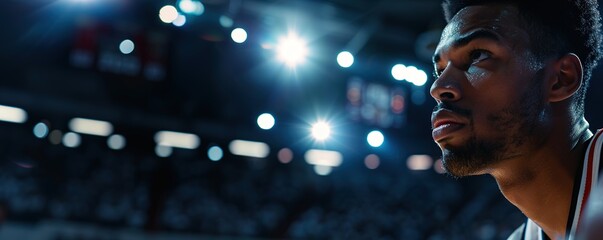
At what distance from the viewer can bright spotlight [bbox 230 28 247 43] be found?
961cm

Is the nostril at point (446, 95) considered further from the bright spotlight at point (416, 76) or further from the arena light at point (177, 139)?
the arena light at point (177, 139)

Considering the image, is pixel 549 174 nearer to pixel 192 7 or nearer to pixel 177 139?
pixel 192 7

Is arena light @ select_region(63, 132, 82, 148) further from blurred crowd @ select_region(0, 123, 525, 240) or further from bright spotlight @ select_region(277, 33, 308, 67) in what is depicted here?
bright spotlight @ select_region(277, 33, 308, 67)

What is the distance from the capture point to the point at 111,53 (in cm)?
1212

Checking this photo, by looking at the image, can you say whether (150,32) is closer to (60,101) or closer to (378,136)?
(60,101)

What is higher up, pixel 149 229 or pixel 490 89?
pixel 149 229

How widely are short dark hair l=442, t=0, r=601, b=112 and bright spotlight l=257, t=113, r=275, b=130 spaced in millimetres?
11638

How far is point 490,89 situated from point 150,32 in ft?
37.3

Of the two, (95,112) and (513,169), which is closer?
(513,169)

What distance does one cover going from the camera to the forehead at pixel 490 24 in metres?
1.41

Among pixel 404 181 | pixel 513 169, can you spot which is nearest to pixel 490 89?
pixel 513 169

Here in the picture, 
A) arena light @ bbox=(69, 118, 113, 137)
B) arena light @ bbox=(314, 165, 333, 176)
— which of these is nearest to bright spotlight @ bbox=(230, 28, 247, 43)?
arena light @ bbox=(69, 118, 113, 137)

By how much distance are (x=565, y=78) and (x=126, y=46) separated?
11549 millimetres

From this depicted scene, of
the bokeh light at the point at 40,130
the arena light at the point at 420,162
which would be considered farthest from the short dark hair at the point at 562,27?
the arena light at the point at 420,162
